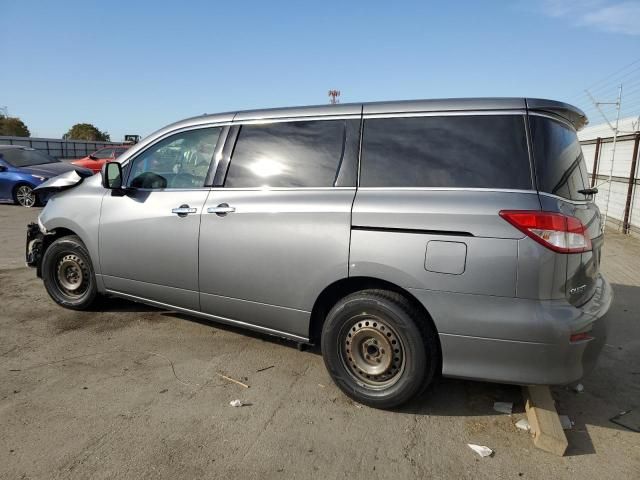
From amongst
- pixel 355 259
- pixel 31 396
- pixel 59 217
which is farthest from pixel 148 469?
pixel 59 217

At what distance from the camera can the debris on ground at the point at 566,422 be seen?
9.71ft

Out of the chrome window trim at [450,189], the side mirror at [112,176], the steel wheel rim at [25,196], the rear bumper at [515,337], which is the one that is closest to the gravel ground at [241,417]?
the rear bumper at [515,337]

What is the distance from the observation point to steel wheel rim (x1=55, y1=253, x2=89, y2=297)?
188 inches

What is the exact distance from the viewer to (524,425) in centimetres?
295

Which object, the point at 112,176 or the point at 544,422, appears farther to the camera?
the point at 112,176

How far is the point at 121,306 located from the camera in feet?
16.6

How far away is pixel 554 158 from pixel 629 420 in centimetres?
183

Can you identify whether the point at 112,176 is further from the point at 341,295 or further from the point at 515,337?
the point at 515,337

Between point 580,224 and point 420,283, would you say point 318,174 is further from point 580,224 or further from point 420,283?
point 580,224

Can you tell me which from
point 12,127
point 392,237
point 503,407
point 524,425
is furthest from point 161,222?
point 12,127

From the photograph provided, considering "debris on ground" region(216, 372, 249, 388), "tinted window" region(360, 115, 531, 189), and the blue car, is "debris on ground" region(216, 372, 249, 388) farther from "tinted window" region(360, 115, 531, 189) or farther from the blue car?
the blue car

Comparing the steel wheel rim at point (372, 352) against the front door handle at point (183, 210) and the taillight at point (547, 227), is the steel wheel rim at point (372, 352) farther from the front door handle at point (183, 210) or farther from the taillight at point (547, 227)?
the front door handle at point (183, 210)

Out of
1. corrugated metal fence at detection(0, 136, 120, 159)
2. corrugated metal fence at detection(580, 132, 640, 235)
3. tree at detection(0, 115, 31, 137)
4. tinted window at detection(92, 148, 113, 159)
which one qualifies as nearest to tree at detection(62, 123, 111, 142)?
tree at detection(0, 115, 31, 137)

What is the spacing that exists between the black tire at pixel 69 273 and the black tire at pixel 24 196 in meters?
9.61
